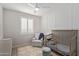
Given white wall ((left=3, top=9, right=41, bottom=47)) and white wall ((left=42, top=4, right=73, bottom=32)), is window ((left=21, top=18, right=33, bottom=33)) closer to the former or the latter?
white wall ((left=3, top=9, right=41, bottom=47))

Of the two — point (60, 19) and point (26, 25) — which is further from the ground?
point (60, 19)

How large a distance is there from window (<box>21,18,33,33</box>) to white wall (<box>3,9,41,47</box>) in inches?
2.7

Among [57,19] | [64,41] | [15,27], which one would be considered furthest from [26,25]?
[64,41]

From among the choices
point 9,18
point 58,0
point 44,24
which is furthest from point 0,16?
point 58,0

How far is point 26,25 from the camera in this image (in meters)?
1.52

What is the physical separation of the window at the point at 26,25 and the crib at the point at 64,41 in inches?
17.1

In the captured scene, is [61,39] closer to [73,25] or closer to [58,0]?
[73,25]

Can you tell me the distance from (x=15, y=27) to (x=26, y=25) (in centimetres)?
19

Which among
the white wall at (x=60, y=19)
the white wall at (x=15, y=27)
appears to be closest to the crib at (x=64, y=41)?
the white wall at (x=60, y=19)

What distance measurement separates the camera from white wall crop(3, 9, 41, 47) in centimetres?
139

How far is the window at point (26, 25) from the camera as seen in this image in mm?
1513

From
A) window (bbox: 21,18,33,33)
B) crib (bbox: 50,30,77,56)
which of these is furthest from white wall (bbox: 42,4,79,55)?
window (bbox: 21,18,33,33)

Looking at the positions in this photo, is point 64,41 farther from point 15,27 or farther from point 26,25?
point 15,27

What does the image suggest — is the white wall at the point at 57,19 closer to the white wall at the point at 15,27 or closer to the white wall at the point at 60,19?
the white wall at the point at 60,19
